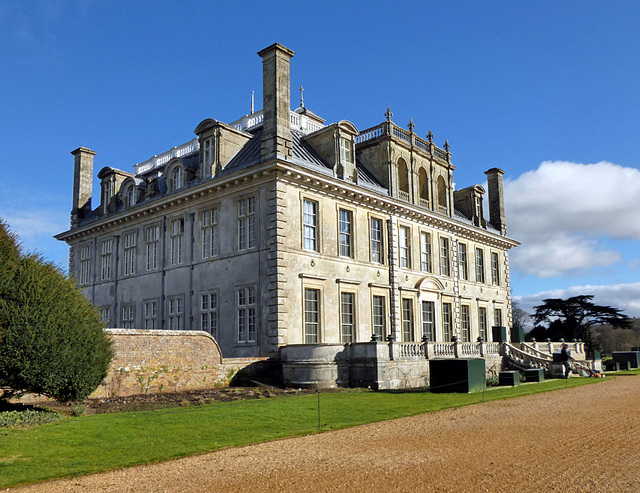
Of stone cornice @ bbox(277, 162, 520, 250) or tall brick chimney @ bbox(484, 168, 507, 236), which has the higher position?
tall brick chimney @ bbox(484, 168, 507, 236)

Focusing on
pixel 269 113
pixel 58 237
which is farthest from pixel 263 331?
pixel 58 237

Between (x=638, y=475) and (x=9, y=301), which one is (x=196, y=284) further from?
(x=638, y=475)

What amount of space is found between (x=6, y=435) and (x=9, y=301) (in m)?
3.38

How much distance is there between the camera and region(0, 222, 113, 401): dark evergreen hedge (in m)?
12.9

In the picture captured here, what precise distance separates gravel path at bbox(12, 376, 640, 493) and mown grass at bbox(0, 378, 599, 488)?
57cm

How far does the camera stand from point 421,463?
8633 millimetres

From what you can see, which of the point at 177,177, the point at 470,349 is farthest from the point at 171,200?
the point at 470,349

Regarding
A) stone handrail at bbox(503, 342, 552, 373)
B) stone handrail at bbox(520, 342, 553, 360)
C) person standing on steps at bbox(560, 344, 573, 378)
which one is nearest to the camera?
person standing on steps at bbox(560, 344, 573, 378)

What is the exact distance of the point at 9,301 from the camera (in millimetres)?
13164

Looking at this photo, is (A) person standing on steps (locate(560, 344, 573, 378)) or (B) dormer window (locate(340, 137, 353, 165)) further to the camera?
(A) person standing on steps (locate(560, 344, 573, 378))

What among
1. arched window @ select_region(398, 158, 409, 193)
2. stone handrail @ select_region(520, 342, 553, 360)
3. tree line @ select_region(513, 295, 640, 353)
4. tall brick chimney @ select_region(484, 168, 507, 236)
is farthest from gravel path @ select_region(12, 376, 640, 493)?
tree line @ select_region(513, 295, 640, 353)

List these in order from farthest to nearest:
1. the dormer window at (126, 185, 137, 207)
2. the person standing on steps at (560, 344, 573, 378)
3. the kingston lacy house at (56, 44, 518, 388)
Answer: the dormer window at (126, 185, 137, 207)
the person standing on steps at (560, 344, 573, 378)
the kingston lacy house at (56, 44, 518, 388)

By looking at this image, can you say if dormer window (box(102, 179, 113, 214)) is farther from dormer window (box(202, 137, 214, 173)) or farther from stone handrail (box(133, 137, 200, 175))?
dormer window (box(202, 137, 214, 173))

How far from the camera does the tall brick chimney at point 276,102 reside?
78.6 ft
